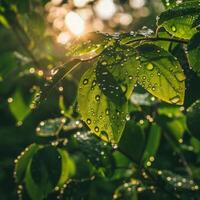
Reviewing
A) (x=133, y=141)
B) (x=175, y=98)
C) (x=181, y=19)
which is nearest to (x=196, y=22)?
(x=181, y=19)

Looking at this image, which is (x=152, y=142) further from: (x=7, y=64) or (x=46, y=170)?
(x=7, y=64)

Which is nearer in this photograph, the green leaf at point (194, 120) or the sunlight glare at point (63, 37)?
the green leaf at point (194, 120)

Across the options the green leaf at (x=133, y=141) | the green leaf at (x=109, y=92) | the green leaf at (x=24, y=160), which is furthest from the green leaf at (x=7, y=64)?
the green leaf at (x=109, y=92)

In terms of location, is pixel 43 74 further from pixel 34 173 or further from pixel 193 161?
pixel 193 161

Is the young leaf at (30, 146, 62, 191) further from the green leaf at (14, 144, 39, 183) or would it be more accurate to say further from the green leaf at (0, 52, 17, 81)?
the green leaf at (0, 52, 17, 81)

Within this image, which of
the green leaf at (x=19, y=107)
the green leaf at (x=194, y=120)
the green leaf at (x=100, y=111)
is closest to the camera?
the green leaf at (x=100, y=111)

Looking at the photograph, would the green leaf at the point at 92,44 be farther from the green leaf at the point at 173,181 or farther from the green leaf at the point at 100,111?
the green leaf at the point at 173,181

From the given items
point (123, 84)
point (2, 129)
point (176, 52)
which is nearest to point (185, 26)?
point (123, 84)

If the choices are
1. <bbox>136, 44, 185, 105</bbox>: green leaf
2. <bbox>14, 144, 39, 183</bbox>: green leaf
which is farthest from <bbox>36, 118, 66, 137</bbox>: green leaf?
<bbox>136, 44, 185, 105</bbox>: green leaf
